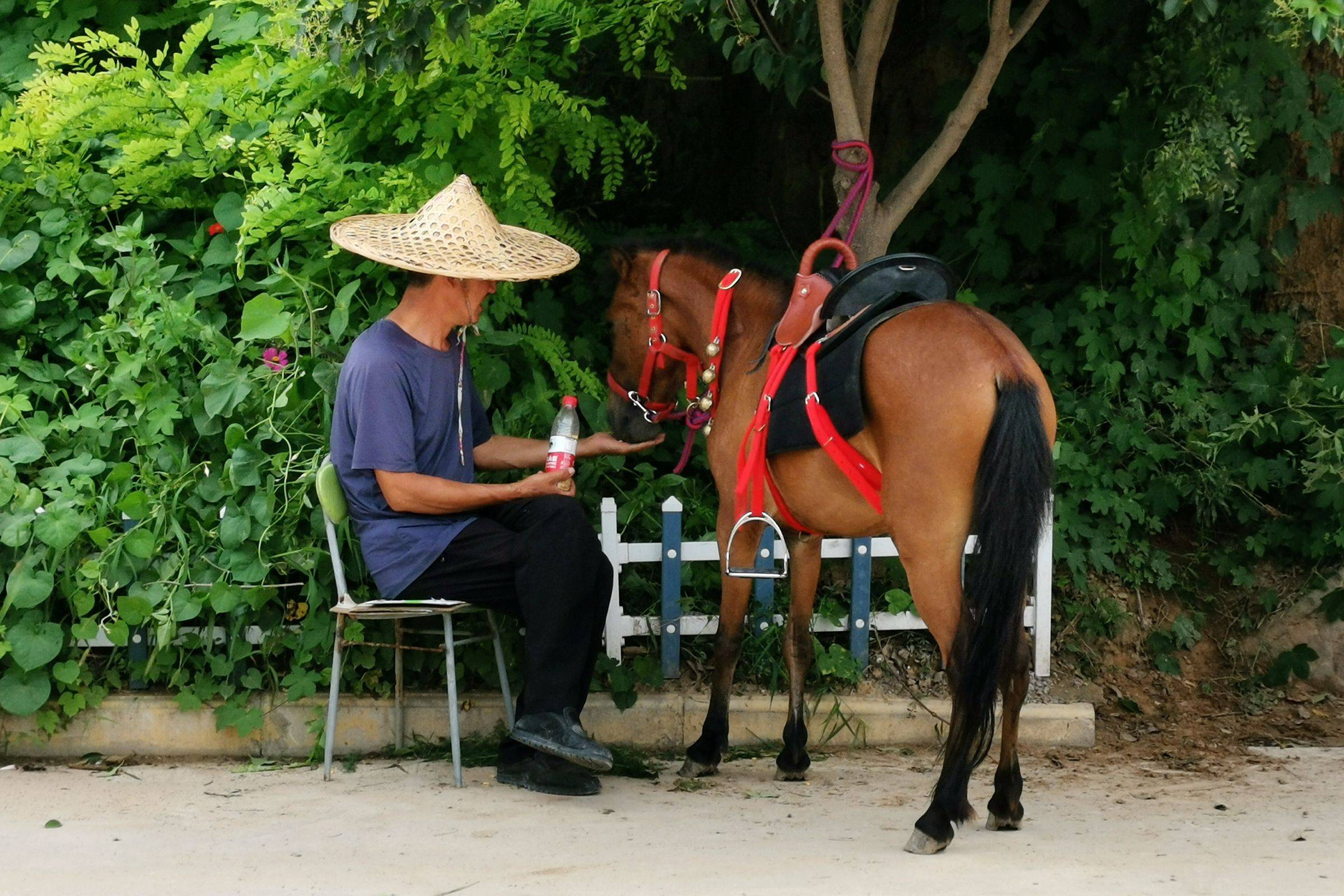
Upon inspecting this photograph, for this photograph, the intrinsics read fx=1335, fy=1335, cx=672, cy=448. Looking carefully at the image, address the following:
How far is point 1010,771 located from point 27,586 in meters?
3.38

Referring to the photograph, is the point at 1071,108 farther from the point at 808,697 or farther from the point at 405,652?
the point at 405,652

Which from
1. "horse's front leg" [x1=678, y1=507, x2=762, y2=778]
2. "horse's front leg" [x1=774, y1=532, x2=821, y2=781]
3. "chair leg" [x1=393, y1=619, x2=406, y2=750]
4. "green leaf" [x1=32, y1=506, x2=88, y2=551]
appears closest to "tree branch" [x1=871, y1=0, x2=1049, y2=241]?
"horse's front leg" [x1=774, y1=532, x2=821, y2=781]

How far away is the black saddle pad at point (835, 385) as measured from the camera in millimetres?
3914

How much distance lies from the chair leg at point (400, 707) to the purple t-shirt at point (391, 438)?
442 millimetres

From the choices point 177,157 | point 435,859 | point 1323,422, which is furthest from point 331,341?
point 1323,422

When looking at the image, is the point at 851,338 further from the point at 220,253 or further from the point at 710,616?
the point at 220,253

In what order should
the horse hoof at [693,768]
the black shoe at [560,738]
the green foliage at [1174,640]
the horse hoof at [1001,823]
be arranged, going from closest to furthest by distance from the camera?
the horse hoof at [1001,823] < the black shoe at [560,738] < the horse hoof at [693,768] < the green foliage at [1174,640]

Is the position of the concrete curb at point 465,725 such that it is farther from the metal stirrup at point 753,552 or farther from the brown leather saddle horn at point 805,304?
the brown leather saddle horn at point 805,304

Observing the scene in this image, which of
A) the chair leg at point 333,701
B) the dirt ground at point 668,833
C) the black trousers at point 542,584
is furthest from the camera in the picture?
the chair leg at point 333,701

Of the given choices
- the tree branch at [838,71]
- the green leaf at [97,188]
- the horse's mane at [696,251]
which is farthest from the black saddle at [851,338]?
the green leaf at [97,188]

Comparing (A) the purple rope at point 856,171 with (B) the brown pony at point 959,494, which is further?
(A) the purple rope at point 856,171

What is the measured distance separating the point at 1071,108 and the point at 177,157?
4.12 metres

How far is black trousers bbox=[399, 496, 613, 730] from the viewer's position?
14.2 ft

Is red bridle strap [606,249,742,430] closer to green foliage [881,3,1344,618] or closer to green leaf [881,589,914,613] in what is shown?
green leaf [881,589,914,613]
